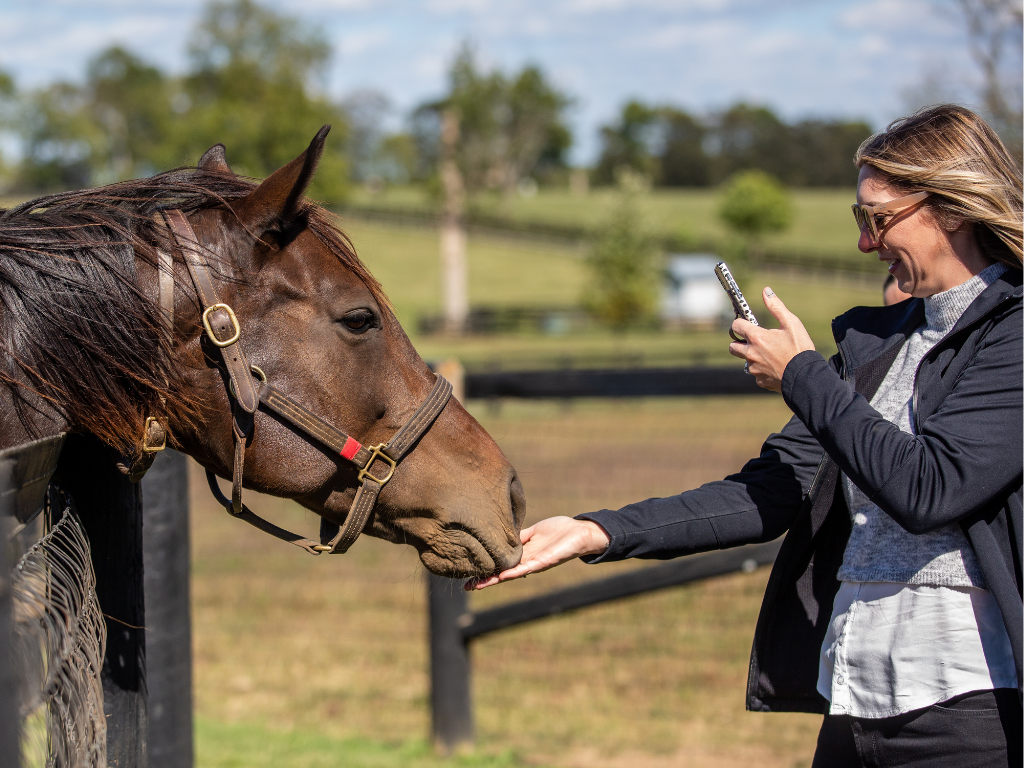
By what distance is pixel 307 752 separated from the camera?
4.06 m

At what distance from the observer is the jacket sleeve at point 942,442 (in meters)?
1.59

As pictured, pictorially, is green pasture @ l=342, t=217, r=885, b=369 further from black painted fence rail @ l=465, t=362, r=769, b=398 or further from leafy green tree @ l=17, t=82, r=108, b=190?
leafy green tree @ l=17, t=82, r=108, b=190

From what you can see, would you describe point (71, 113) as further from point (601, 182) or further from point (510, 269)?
point (601, 182)

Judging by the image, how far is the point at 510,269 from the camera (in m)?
48.2

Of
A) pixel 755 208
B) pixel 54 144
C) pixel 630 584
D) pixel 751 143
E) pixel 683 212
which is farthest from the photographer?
pixel 751 143

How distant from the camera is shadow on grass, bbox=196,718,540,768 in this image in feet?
12.8

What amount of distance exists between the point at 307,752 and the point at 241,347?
9.59 ft

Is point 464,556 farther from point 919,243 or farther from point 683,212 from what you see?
point 683,212

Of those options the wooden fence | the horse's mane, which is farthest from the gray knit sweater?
the wooden fence

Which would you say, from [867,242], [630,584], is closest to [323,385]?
[867,242]

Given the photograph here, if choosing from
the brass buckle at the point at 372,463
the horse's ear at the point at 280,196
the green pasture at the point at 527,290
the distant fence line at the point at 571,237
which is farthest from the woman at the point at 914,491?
the distant fence line at the point at 571,237

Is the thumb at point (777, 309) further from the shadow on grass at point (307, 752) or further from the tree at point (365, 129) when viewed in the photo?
the tree at point (365, 129)

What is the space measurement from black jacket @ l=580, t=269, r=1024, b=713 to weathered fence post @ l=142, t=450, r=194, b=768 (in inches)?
53.3

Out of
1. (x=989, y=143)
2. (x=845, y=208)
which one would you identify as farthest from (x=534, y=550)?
(x=845, y=208)
